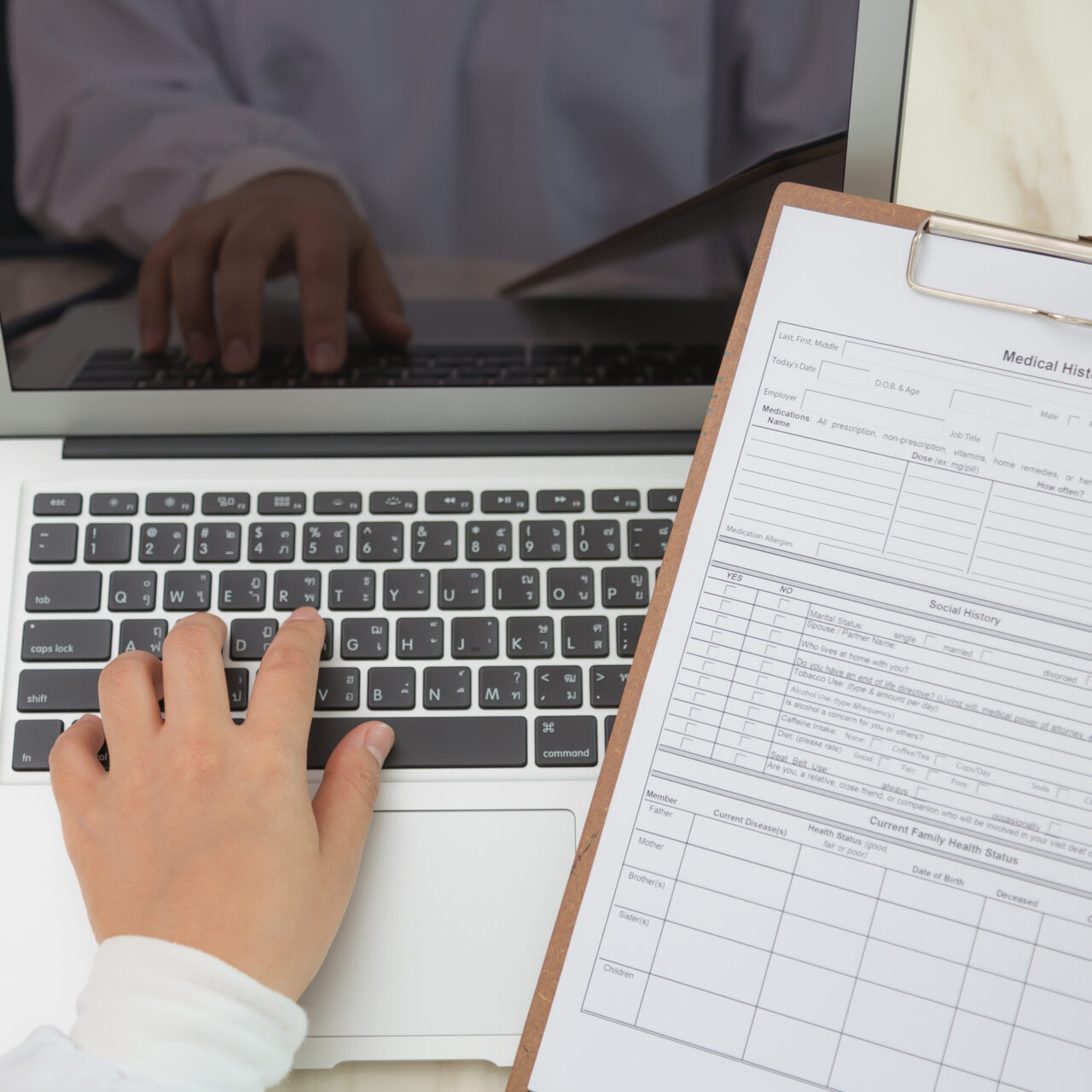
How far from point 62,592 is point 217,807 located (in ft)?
0.49

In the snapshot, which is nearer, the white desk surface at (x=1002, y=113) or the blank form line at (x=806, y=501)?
the blank form line at (x=806, y=501)

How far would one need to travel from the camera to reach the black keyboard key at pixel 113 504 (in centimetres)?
49

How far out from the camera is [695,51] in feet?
1.41

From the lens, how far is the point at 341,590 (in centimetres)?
48

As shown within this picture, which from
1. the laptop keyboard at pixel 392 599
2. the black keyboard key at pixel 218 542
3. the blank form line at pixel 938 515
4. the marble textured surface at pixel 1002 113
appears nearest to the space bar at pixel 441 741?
the laptop keyboard at pixel 392 599

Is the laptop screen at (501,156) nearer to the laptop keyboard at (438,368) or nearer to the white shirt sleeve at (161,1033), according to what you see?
the laptop keyboard at (438,368)

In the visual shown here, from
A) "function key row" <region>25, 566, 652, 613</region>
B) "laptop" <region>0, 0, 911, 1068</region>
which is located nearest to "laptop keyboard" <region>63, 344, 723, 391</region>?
"laptop" <region>0, 0, 911, 1068</region>

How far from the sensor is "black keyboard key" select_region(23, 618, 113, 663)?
0.46m

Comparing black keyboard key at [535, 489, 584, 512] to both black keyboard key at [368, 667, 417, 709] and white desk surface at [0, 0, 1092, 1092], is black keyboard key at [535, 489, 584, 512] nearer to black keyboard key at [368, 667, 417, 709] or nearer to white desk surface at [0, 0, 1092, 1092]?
black keyboard key at [368, 667, 417, 709]

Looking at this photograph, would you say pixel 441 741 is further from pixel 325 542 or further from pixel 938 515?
pixel 938 515

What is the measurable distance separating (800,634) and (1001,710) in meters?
0.08

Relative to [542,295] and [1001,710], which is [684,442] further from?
[1001,710]

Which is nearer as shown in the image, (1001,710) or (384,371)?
(1001,710)

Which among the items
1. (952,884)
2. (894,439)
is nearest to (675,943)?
(952,884)
